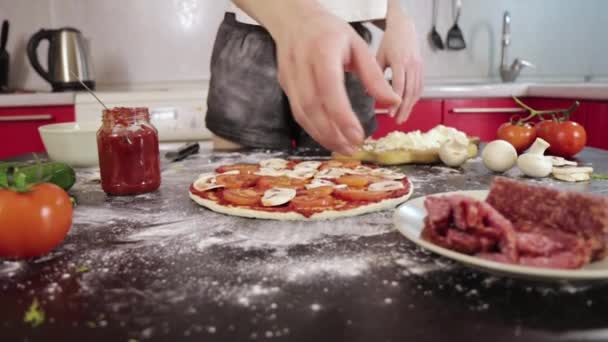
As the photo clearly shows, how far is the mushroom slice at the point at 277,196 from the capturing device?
2.81 feet

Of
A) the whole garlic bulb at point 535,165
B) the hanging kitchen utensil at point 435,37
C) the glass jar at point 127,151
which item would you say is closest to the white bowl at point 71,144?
the glass jar at point 127,151

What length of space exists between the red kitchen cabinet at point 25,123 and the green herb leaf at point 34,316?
6.90ft

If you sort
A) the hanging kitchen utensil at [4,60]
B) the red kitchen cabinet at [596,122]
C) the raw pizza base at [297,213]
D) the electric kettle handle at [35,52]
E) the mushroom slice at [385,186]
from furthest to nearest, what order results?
the hanging kitchen utensil at [4,60] → the electric kettle handle at [35,52] → the red kitchen cabinet at [596,122] → the mushroom slice at [385,186] → the raw pizza base at [297,213]

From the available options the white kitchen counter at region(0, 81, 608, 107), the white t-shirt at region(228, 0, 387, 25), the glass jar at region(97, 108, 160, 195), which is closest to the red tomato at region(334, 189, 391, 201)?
the glass jar at region(97, 108, 160, 195)

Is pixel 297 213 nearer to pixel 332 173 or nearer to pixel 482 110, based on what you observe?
pixel 332 173

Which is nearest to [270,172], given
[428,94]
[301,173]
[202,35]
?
[301,173]

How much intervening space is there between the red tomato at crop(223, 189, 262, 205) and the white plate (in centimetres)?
28

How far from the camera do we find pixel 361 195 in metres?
0.90

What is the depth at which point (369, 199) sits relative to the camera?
893 mm

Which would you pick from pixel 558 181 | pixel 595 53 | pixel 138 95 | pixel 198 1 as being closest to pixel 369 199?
pixel 558 181

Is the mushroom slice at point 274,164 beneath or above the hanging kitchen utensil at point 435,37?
beneath

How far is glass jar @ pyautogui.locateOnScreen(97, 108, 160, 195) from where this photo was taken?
978 millimetres

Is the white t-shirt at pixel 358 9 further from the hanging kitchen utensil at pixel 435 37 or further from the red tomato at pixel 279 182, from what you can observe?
the hanging kitchen utensil at pixel 435 37

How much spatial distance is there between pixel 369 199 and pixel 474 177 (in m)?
0.40
